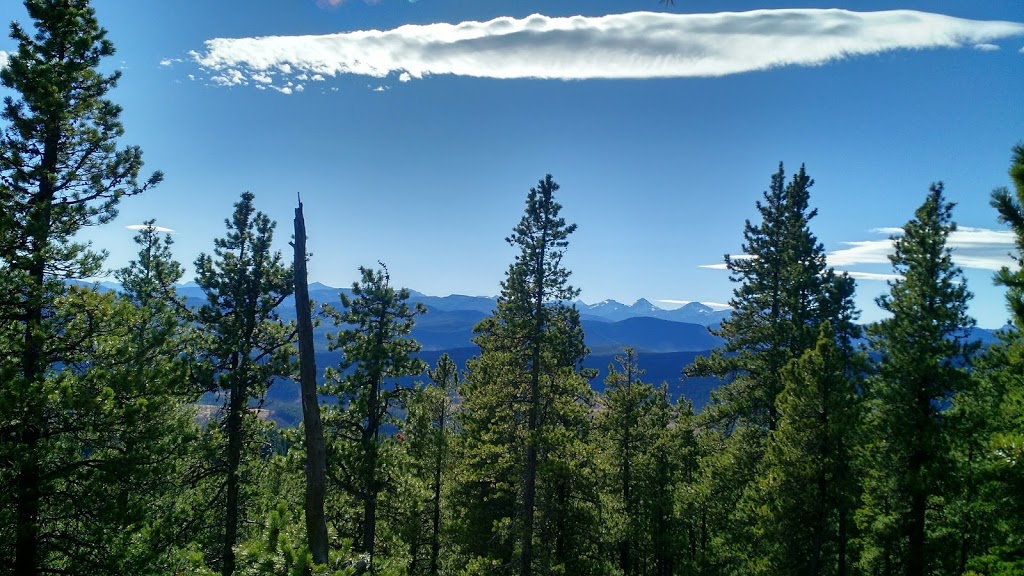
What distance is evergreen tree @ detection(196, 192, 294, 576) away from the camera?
15.1 meters

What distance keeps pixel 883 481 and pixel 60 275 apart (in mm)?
23665

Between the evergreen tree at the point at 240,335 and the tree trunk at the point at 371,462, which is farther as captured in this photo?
the tree trunk at the point at 371,462

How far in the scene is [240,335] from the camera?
1555cm

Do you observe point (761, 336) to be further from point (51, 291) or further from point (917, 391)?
point (51, 291)

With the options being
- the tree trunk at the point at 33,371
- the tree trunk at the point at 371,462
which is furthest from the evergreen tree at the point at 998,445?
the tree trunk at the point at 371,462

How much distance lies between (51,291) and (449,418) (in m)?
21.5

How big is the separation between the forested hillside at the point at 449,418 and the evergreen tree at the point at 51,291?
50 millimetres

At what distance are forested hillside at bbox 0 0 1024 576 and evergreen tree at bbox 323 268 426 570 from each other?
0.11 m

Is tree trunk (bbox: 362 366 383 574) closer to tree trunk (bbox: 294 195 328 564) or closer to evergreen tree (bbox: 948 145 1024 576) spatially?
tree trunk (bbox: 294 195 328 564)

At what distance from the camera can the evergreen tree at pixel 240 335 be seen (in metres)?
15.1

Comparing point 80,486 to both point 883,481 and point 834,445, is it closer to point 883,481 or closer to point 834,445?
point 834,445

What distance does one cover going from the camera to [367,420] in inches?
757

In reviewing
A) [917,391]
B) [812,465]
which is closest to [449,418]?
[812,465]

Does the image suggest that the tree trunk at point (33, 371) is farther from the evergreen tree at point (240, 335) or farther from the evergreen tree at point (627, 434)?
the evergreen tree at point (627, 434)
